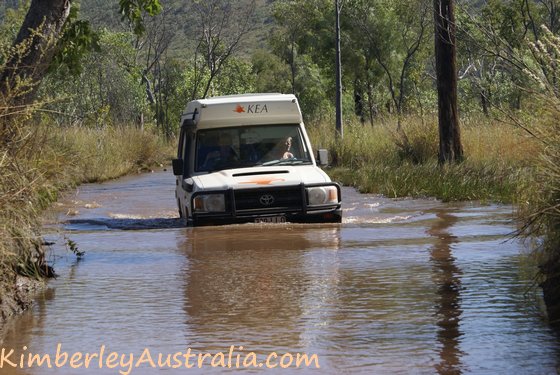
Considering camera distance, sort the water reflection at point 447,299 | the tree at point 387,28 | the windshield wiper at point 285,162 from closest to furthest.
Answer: the water reflection at point 447,299 → the windshield wiper at point 285,162 → the tree at point 387,28

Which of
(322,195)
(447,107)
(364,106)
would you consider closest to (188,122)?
(322,195)

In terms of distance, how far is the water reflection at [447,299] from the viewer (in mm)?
7746

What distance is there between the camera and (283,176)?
52.5 ft

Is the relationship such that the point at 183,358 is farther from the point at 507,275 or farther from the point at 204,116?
the point at 204,116

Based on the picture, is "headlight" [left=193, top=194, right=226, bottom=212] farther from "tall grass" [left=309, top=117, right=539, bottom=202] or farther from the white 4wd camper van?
"tall grass" [left=309, top=117, right=539, bottom=202]

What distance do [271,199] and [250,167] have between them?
1001 millimetres

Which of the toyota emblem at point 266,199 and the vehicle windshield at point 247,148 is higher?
the vehicle windshield at point 247,148

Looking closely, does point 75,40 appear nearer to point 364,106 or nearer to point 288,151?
point 288,151

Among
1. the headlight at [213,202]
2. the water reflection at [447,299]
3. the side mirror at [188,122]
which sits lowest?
the water reflection at [447,299]

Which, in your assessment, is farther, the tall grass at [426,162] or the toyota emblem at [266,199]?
the tall grass at [426,162]

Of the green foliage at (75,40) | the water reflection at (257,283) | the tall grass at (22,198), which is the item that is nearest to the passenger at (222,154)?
the water reflection at (257,283)

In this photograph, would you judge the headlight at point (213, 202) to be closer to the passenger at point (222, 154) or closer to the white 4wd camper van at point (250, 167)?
Result: the white 4wd camper van at point (250, 167)

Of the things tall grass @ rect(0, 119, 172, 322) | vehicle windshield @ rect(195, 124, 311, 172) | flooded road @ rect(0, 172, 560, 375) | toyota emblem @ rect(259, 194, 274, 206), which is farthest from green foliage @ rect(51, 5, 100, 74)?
tall grass @ rect(0, 119, 172, 322)

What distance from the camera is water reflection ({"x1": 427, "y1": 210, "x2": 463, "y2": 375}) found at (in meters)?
7.75
